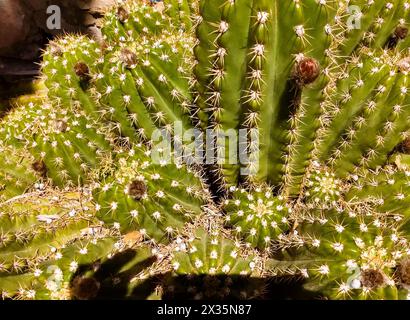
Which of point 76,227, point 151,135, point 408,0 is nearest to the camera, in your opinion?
point 76,227

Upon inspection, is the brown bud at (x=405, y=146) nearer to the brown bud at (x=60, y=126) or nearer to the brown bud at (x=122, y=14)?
the brown bud at (x=60, y=126)

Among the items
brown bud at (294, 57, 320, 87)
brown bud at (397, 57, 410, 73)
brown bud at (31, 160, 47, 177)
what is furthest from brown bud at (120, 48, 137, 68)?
brown bud at (397, 57, 410, 73)

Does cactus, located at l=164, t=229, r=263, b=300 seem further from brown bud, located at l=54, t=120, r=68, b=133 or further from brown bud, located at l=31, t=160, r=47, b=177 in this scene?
brown bud, located at l=31, t=160, r=47, b=177

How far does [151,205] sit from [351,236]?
4.81 ft

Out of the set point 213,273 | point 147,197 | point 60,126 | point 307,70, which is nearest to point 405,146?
point 307,70

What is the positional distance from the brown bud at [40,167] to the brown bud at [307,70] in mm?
2788

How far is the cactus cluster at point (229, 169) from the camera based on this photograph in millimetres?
2469

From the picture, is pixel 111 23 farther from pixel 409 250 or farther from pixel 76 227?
pixel 409 250

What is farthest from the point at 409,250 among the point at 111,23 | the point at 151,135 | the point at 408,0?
the point at 111,23

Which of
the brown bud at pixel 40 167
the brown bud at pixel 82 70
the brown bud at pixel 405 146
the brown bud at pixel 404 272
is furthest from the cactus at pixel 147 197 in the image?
the brown bud at pixel 405 146

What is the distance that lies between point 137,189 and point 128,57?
4.12 feet

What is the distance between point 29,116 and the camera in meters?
4.90

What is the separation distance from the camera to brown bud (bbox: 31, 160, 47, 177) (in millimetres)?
3928

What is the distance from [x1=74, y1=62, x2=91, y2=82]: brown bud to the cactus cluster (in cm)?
2
